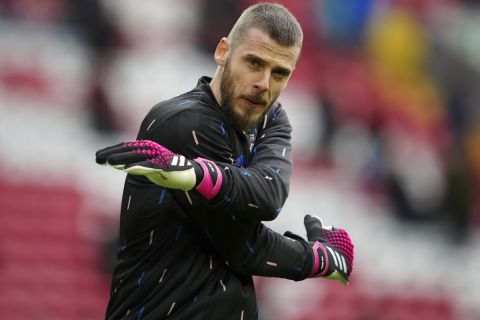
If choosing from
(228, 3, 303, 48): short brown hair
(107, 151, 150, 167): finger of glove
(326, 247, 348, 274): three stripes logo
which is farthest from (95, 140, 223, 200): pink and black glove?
(326, 247, 348, 274): three stripes logo

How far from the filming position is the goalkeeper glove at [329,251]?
12.2ft

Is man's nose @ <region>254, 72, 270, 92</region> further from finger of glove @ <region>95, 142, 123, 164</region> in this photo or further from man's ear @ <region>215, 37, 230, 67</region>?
finger of glove @ <region>95, 142, 123, 164</region>

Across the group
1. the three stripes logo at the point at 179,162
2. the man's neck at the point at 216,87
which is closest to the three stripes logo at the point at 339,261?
the man's neck at the point at 216,87

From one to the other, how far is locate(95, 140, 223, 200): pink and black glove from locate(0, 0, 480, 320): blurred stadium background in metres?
5.60

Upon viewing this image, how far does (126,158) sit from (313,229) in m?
1.19

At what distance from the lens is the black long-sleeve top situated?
334 centimetres

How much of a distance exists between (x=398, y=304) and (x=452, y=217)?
107 cm

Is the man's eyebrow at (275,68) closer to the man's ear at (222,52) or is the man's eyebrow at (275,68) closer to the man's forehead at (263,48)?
the man's forehead at (263,48)

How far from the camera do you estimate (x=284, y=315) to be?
9.51m

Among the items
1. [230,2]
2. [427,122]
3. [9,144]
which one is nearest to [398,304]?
[427,122]

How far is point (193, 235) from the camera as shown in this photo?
339 cm

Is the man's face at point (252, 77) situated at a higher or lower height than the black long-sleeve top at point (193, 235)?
higher

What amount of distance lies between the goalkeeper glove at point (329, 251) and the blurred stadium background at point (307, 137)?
4909 millimetres

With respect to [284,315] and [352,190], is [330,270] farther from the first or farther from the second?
[352,190]
